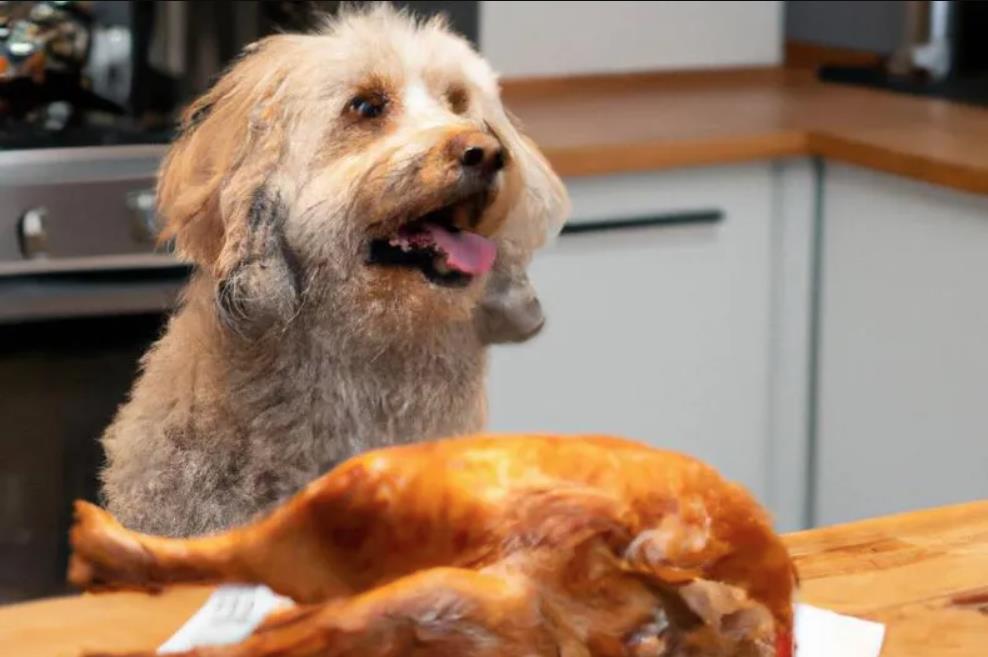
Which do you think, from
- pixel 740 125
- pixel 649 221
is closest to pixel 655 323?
pixel 649 221

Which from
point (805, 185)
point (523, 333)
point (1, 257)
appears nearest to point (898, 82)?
point (805, 185)

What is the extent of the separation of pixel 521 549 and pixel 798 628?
21cm

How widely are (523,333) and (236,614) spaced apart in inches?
14.2

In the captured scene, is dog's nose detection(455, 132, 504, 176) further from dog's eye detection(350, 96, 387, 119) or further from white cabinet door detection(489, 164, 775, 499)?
white cabinet door detection(489, 164, 775, 499)

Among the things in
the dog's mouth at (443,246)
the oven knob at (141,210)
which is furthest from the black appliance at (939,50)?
the dog's mouth at (443,246)

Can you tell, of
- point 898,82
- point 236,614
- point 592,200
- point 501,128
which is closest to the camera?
point 236,614

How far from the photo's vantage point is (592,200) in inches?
70.9

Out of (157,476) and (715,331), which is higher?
(157,476)

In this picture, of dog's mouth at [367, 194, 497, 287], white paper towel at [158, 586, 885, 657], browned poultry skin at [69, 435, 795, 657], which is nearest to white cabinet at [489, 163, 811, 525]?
dog's mouth at [367, 194, 497, 287]

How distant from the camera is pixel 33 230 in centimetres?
143

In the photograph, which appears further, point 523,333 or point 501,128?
point 501,128

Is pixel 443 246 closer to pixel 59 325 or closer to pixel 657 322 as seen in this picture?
pixel 59 325

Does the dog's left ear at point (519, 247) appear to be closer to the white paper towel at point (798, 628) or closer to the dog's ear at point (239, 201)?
the dog's ear at point (239, 201)

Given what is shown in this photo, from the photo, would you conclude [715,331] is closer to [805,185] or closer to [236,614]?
[805,185]
